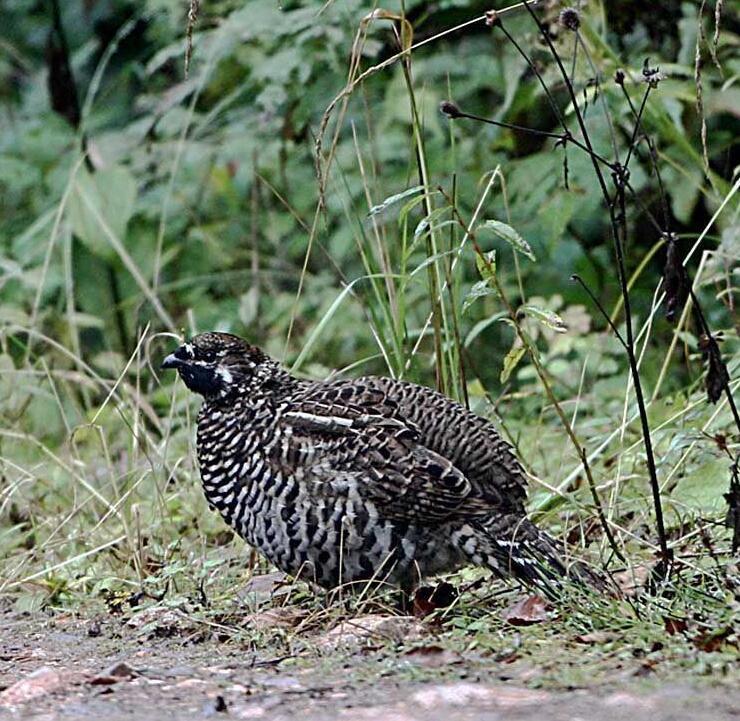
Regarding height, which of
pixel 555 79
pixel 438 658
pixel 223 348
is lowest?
pixel 438 658

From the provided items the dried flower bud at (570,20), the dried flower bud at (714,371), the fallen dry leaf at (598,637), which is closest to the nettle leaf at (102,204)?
the dried flower bud at (570,20)

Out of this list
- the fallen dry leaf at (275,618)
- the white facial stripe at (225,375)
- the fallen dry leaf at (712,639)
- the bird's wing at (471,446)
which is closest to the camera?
the fallen dry leaf at (712,639)

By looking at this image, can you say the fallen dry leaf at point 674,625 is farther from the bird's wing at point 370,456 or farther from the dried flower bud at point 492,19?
the dried flower bud at point 492,19

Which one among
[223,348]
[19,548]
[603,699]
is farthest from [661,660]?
[19,548]

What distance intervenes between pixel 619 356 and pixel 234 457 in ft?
10.1

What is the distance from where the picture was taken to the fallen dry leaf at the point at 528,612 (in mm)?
3945

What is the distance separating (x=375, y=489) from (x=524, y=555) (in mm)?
477

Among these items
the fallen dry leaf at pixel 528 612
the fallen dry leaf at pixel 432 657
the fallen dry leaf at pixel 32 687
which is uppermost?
the fallen dry leaf at pixel 32 687

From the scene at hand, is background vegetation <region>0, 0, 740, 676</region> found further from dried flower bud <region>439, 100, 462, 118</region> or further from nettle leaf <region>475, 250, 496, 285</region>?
dried flower bud <region>439, 100, 462, 118</region>

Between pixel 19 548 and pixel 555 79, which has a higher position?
pixel 555 79

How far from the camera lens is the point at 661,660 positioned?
134 inches

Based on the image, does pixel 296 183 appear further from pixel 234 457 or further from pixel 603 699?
pixel 603 699

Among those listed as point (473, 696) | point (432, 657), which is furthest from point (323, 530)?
point (473, 696)

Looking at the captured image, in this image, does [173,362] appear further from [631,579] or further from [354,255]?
[354,255]
